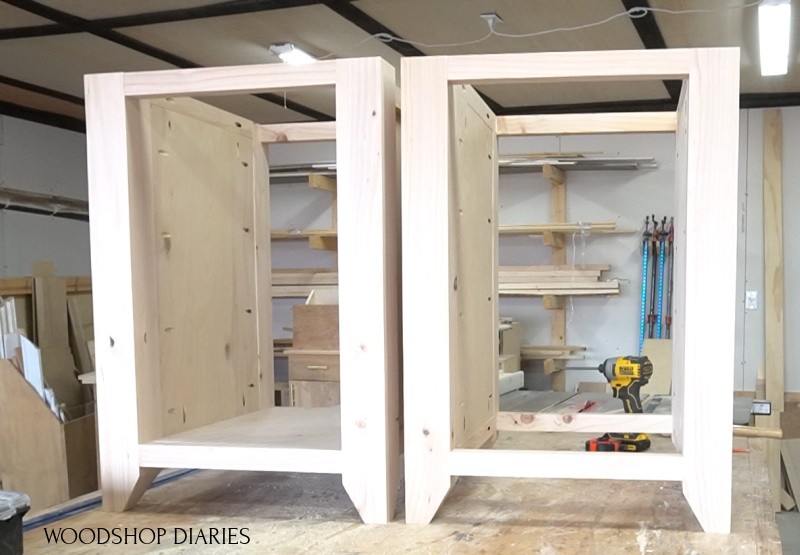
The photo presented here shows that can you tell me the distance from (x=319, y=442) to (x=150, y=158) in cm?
54

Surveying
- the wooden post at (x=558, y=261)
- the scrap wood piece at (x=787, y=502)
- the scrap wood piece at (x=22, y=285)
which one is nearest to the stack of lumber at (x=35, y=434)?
the scrap wood piece at (x=22, y=285)

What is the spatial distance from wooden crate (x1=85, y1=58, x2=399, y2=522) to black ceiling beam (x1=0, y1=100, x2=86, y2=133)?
3309mm

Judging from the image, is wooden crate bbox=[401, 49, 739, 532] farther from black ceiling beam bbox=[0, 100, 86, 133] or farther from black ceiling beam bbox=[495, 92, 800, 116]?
black ceiling beam bbox=[0, 100, 86, 133]

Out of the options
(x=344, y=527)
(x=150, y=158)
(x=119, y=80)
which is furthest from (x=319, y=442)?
(x=119, y=80)

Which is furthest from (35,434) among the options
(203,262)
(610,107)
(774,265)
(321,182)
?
(774,265)

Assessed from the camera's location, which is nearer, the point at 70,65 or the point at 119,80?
the point at 119,80

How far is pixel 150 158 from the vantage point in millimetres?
1290

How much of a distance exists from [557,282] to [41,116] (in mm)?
3069

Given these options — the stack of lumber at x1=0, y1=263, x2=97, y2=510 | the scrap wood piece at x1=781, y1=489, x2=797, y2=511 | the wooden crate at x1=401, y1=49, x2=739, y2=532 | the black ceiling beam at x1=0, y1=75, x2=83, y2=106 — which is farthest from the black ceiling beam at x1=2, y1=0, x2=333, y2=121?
the scrap wood piece at x1=781, y1=489, x2=797, y2=511

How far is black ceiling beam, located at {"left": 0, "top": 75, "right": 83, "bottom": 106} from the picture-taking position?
12.1 feet

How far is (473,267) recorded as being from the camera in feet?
4.91

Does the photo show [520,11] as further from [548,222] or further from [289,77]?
[548,222]

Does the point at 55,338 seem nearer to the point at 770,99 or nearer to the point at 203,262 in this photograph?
the point at 203,262

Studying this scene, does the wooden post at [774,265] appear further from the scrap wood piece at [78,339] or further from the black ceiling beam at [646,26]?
the scrap wood piece at [78,339]
